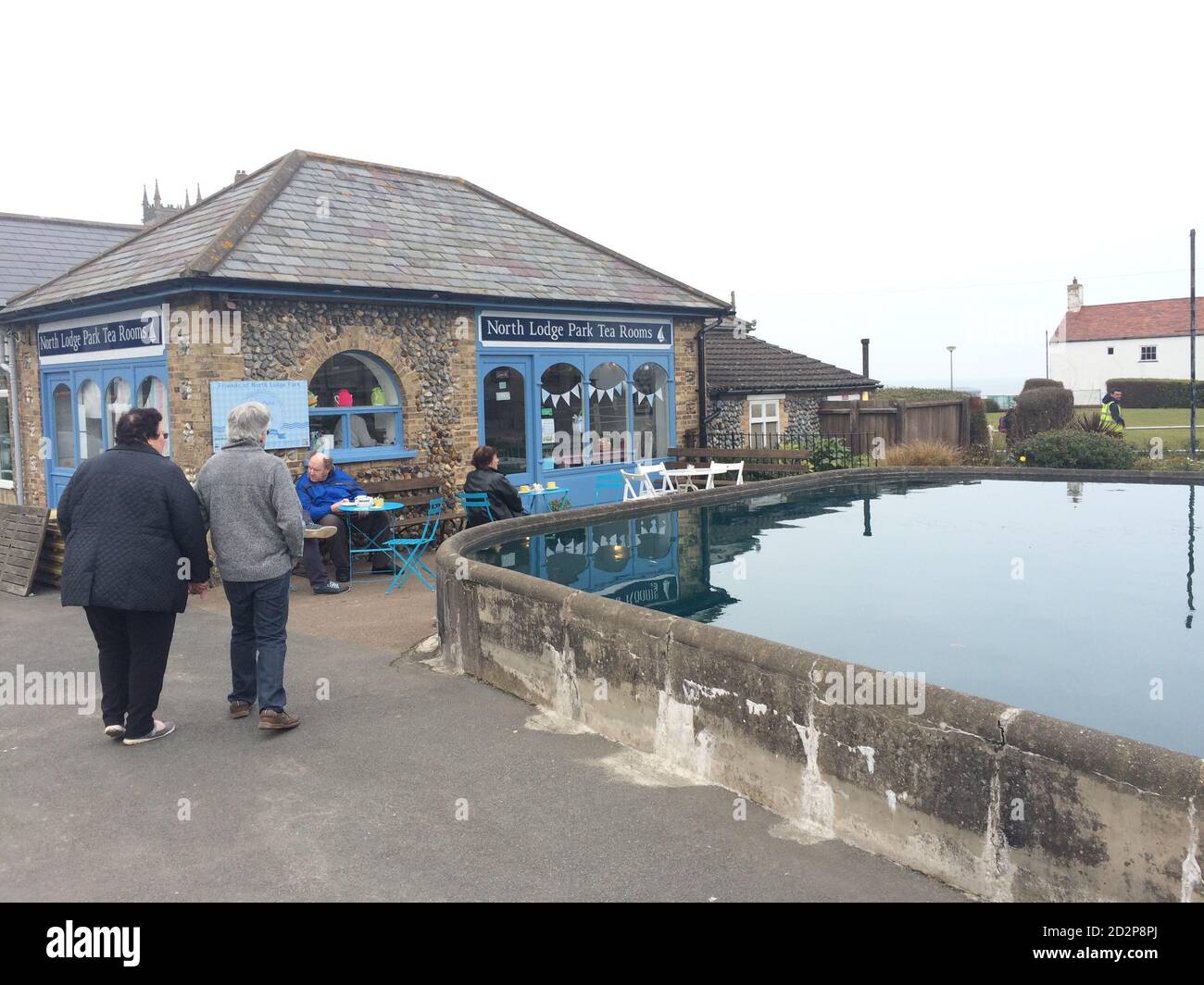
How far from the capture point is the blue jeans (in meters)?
6.07

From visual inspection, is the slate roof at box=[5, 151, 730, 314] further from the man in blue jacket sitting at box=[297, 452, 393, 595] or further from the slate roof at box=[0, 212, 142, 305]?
the slate roof at box=[0, 212, 142, 305]

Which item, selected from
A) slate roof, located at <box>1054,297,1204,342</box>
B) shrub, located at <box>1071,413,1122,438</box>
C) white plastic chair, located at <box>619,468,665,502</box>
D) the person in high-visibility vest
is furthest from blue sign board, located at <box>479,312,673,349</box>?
slate roof, located at <box>1054,297,1204,342</box>

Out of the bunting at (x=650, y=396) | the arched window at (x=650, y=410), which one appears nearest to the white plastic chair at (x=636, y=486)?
the arched window at (x=650, y=410)

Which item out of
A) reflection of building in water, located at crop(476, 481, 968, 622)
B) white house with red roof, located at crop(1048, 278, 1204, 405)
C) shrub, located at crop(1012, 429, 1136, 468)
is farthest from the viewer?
white house with red roof, located at crop(1048, 278, 1204, 405)

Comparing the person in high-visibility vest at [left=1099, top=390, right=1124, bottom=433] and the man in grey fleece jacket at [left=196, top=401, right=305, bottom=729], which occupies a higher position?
the person in high-visibility vest at [left=1099, top=390, right=1124, bottom=433]

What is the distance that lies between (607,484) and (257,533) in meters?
10.5

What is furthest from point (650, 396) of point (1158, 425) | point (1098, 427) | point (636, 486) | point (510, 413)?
point (1158, 425)

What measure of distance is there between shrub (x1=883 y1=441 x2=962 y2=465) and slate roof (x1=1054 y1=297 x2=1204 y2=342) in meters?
49.9

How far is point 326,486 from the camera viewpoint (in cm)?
1144

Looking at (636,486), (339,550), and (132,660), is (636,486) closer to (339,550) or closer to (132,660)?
(339,550)

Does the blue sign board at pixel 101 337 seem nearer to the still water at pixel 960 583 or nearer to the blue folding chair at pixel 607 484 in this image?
the still water at pixel 960 583

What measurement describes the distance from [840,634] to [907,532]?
5472 millimetres
